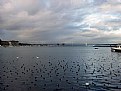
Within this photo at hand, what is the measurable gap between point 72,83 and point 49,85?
4.03m

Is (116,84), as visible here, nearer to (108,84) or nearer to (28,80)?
(108,84)

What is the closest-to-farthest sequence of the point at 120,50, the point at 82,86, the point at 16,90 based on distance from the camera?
the point at 16,90 → the point at 82,86 → the point at 120,50

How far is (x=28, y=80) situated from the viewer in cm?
4100

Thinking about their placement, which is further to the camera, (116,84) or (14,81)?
(14,81)

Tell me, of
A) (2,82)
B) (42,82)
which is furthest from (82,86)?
(2,82)

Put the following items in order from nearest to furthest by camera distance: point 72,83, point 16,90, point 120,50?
point 16,90
point 72,83
point 120,50

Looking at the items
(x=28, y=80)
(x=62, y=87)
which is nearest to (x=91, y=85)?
(x=62, y=87)

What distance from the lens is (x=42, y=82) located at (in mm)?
39156

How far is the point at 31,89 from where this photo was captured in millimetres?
34281

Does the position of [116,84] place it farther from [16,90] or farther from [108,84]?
[16,90]

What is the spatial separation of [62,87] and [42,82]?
5035 millimetres

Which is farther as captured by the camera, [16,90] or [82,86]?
[82,86]

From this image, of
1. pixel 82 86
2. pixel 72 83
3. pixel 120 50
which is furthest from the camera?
pixel 120 50

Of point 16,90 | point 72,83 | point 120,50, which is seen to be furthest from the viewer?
Answer: point 120,50
